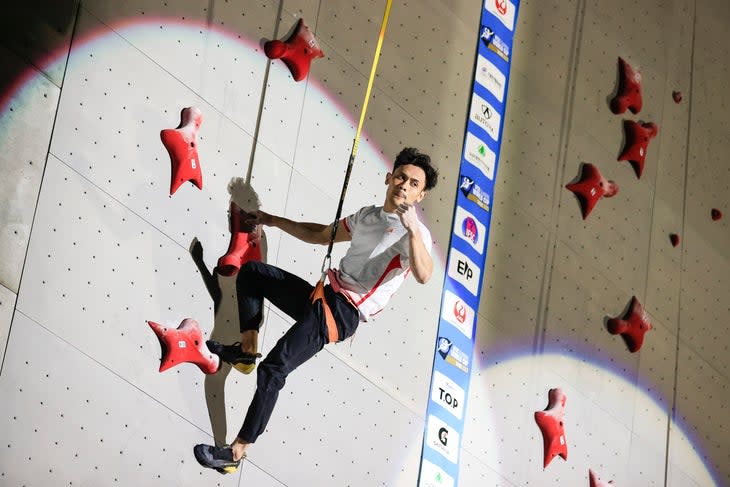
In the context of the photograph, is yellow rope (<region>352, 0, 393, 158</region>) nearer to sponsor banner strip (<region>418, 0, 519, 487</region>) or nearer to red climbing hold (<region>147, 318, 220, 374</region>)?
sponsor banner strip (<region>418, 0, 519, 487</region>)

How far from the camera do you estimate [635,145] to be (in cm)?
586

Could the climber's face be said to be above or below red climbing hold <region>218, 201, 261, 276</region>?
above

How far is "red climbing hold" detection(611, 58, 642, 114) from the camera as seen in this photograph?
5871mm

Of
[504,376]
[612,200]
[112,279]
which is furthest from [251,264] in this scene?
[612,200]

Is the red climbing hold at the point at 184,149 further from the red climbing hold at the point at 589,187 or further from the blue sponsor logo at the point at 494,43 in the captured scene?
the red climbing hold at the point at 589,187

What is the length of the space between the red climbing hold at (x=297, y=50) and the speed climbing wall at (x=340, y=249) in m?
0.05

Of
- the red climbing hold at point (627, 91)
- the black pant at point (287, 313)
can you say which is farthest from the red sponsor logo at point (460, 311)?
the red climbing hold at point (627, 91)

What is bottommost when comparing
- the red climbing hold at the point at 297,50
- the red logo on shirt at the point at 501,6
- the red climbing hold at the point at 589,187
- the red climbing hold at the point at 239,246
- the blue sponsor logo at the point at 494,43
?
the red climbing hold at the point at 239,246

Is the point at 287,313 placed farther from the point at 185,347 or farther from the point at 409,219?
the point at 409,219

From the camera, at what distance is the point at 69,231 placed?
3572mm

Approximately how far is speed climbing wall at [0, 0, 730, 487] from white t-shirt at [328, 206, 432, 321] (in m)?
0.27

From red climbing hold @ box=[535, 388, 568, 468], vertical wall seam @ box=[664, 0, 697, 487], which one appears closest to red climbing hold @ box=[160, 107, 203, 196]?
red climbing hold @ box=[535, 388, 568, 468]

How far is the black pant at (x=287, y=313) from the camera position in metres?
3.85

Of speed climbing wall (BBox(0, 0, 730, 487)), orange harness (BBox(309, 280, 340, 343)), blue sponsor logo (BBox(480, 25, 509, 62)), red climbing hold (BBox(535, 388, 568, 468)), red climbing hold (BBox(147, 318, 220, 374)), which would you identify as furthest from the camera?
blue sponsor logo (BBox(480, 25, 509, 62))
